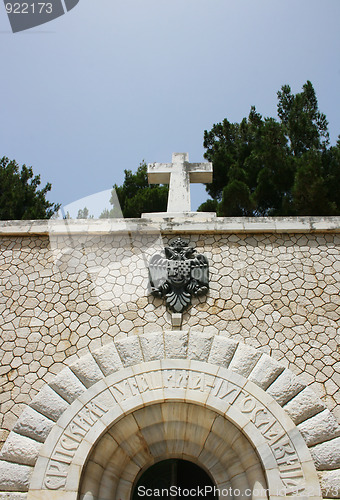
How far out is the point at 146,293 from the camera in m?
5.02

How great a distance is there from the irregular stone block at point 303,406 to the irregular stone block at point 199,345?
105 cm

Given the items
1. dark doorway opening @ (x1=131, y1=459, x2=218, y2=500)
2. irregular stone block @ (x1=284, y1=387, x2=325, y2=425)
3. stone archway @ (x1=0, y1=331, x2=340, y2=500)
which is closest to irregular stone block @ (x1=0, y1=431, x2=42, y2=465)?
stone archway @ (x1=0, y1=331, x2=340, y2=500)

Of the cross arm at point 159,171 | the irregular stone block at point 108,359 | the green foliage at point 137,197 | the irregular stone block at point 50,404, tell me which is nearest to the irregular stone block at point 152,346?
the irregular stone block at point 108,359

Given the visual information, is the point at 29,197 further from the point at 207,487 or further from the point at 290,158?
the point at 207,487

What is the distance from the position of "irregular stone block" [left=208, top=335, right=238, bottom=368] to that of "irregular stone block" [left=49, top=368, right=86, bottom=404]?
5.12ft

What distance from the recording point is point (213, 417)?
3.96 m

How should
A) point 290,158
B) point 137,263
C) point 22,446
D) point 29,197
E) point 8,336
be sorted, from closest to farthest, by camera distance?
point 22,446 < point 8,336 < point 137,263 < point 290,158 < point 29,197

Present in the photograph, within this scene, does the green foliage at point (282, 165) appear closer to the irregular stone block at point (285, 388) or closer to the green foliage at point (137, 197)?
the green foliage at point (137, 197)

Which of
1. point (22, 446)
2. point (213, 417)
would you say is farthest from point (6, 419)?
point (213, 417)

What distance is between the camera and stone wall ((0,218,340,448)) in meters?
4.45

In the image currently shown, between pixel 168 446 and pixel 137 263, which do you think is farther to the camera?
pixel 137 263

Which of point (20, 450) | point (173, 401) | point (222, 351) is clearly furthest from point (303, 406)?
point (20, 450)

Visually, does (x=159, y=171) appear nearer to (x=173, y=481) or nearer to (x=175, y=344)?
(x=175, y=344)

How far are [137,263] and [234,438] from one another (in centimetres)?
261
